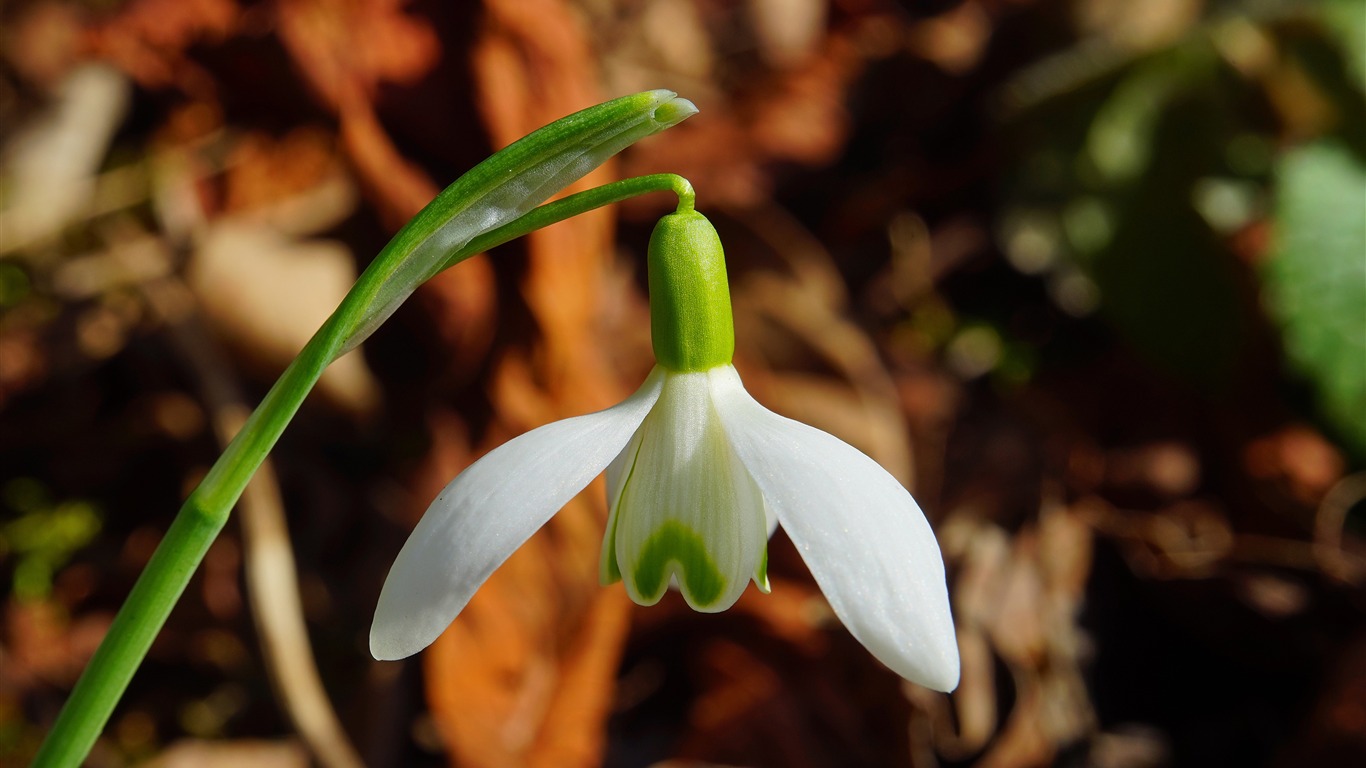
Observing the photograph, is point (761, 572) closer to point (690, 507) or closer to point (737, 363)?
point (690, 507)

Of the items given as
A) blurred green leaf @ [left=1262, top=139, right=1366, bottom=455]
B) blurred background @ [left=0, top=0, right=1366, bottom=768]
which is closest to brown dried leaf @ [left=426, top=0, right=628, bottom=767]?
blurred background @ [left=0, top=0, right=1366, bottom=768]

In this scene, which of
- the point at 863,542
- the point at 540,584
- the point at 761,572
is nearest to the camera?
the point at 863,542

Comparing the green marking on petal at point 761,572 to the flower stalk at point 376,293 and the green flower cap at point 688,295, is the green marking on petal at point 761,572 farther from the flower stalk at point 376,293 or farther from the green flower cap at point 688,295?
the flower stalk at point 376,293

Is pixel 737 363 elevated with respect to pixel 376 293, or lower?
elevated

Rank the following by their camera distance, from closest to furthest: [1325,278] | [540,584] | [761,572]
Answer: [761,572] < [540,584] < [1325,278]

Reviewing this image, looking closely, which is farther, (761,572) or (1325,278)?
(1325,278)

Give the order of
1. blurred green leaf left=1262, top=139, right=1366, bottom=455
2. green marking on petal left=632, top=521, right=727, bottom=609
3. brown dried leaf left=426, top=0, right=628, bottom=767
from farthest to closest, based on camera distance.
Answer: blurred green leaf left=1262, top=139, right=1366, bottom=455, brown dried leaf left=426, top=0, right=628, bottom=767, green marking on petal left=632, top=521, right=727, bottom=609

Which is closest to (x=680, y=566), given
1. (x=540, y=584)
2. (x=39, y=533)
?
(x=540, y=584)

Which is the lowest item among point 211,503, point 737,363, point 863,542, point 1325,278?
point 863,542

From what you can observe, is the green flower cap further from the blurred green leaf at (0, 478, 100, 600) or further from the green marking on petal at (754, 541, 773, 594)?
the blurred green leaf at (0, 478, 100, 600)
